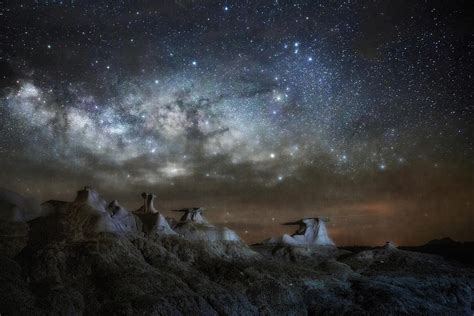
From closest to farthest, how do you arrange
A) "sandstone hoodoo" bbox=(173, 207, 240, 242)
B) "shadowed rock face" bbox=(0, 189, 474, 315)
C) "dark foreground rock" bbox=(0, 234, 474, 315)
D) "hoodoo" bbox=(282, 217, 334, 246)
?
"dark foreground rock" bbox=(0, 234, 474, 315) → "shadowed rock face" bbox=(0, 189, 474, 315) → "sandstone hoodoo" bbox=(173, 207, 240, 242) → "hoodoo" bbox=(282, 217, 334, 246)

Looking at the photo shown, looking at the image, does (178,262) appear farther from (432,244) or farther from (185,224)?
(432,244)

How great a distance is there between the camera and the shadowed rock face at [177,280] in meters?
33.9

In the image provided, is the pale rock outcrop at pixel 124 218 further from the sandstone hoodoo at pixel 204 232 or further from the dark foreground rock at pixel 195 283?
the sandstone hoodoo at pixel 204 232

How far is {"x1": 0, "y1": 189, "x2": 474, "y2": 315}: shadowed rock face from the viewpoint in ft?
111

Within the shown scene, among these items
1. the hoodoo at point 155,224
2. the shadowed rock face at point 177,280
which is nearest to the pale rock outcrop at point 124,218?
the shadowed rock face at point 177,280

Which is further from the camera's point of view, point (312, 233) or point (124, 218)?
point (312, 233)

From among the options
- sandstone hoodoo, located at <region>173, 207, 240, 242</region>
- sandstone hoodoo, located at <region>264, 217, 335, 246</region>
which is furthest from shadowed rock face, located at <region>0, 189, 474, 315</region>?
sandstone hoodoo, located at <region>264, 217, 335, 246</region>

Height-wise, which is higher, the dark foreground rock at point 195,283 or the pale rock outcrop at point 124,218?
the pale rock outcrop at point 124,218

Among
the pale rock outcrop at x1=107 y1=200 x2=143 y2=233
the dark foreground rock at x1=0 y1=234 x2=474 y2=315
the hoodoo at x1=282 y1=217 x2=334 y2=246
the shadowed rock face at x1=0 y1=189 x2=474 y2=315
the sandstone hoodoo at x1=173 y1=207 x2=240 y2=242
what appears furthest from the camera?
the hoodoo at x1=282 y1=217 x2=334 y2=246

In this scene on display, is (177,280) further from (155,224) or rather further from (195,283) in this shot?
(155,224)

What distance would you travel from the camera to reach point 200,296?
3878 centimetres

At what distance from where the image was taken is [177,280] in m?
41.1

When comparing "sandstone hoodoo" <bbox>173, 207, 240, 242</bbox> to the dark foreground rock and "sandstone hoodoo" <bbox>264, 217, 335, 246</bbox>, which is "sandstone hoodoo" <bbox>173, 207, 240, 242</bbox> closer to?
the dark foreground rock

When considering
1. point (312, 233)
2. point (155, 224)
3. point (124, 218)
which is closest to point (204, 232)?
point (155, 224)
